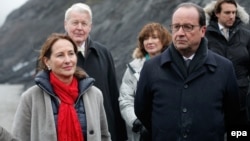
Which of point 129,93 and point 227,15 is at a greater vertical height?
point 227,15

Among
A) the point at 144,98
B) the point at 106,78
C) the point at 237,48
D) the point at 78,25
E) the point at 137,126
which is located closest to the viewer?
the point at 144,98

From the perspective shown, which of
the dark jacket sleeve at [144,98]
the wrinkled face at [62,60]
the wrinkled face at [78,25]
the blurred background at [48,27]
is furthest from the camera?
the blurred background at [48,27]

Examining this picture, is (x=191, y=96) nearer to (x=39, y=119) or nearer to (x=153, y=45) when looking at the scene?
(x=39, y=119)

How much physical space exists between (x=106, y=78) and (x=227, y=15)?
1620 millimetres

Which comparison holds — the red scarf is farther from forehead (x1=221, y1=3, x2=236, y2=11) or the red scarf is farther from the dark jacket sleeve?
forehead (x1=221, y1=3, x2=236, y2=11)

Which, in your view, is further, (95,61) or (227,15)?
(227,15)

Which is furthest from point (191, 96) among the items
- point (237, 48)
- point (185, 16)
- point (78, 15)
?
point (237, 48)

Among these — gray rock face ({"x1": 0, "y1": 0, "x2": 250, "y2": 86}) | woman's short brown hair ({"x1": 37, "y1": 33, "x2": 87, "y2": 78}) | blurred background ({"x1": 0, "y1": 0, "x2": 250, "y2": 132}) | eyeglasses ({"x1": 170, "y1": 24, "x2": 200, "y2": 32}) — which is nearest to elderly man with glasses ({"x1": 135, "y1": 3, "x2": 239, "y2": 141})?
eyeglasses ({"x1": 170, "y1": 24, "x2": 200, "y2": 32})

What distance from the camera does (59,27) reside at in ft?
83.9

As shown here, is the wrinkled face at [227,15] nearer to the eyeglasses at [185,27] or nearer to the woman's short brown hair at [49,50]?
the eyeglasses at [185,27]

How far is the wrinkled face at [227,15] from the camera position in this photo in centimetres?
615

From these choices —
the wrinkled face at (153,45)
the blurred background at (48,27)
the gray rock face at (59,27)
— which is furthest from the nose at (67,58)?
the gray rock face at (59,27)

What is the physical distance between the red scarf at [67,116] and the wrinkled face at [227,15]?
2.45 meters

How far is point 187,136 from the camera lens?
4266 mm
